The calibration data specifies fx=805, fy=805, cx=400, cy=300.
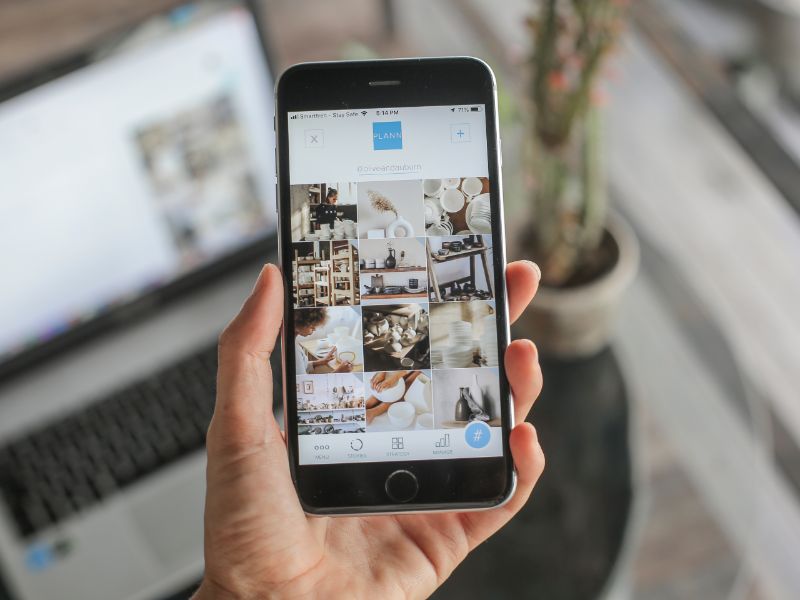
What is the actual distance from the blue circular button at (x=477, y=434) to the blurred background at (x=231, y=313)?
32cm

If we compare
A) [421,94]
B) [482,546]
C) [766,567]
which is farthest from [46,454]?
[766,567]

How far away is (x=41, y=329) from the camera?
97cm

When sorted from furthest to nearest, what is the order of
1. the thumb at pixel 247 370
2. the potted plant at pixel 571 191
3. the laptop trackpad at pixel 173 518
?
the laptop trackpad at pixel 173 518 → the potted plant at pixel 571 191 → the thumb at pixel 247 370

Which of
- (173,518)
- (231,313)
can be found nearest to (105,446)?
(173,518)

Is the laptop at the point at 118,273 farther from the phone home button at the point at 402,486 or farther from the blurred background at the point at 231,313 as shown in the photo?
the phone home button at the point at 402,486

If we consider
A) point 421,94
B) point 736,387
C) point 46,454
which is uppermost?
point 421,94

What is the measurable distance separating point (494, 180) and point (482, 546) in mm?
459

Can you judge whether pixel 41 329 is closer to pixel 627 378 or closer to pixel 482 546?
pixel 482 546

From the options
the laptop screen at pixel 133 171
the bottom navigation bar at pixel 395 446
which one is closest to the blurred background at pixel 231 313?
the laptop screen at pixel 133 171

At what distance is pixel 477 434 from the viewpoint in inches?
24.8

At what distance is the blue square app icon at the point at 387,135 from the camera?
635 millimetres

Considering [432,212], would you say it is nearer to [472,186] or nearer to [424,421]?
[472,186]

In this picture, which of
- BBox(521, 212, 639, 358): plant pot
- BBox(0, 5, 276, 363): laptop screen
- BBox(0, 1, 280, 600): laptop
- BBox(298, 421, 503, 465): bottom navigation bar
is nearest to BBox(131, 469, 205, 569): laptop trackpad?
BBox(0, 1, 280, 600): laptop

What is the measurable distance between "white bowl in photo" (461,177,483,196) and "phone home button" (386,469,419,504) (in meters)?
0.22
